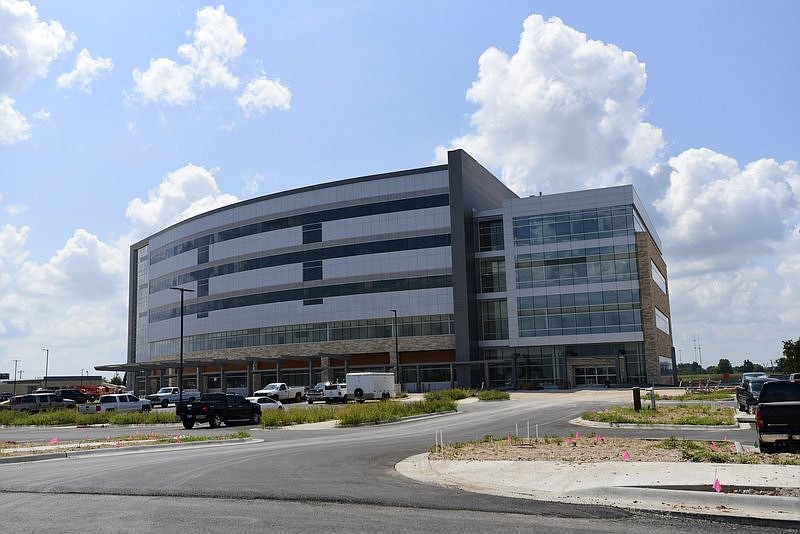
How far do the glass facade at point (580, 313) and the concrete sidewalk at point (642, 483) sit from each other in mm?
58514

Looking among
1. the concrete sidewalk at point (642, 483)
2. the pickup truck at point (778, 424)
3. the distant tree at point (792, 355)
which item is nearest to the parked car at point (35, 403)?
the concrete sidewalk at point (642, 483)

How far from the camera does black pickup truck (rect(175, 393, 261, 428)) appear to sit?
110 ft

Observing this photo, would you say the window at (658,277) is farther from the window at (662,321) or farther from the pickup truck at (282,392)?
the pickup truck at (282,392)

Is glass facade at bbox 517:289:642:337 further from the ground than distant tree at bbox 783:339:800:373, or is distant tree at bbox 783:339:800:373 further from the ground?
glass facade at bbox 517:289:642:337

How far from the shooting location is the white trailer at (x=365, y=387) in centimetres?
5625

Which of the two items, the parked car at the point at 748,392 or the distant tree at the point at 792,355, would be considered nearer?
the parked car at the point at 748,392

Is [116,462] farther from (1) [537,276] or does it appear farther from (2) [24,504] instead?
(1) [537,276]

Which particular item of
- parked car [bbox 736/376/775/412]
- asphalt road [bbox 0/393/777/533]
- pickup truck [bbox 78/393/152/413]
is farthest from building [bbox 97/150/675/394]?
asphalt road [bbox 0/393/777/533]

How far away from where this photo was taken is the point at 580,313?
7231 cm

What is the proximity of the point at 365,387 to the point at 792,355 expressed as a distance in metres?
54.5

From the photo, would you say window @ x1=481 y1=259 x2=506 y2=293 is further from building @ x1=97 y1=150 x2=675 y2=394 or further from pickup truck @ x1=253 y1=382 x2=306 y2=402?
pickup truck @ x1=253 y1=382 x2=306 y2=402

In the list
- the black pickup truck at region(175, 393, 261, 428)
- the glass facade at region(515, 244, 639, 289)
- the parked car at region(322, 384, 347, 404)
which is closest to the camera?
the black pickup truck at region(175, 393, 261, 428)

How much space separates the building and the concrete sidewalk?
58145 millimetres

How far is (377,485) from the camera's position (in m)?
13.3
